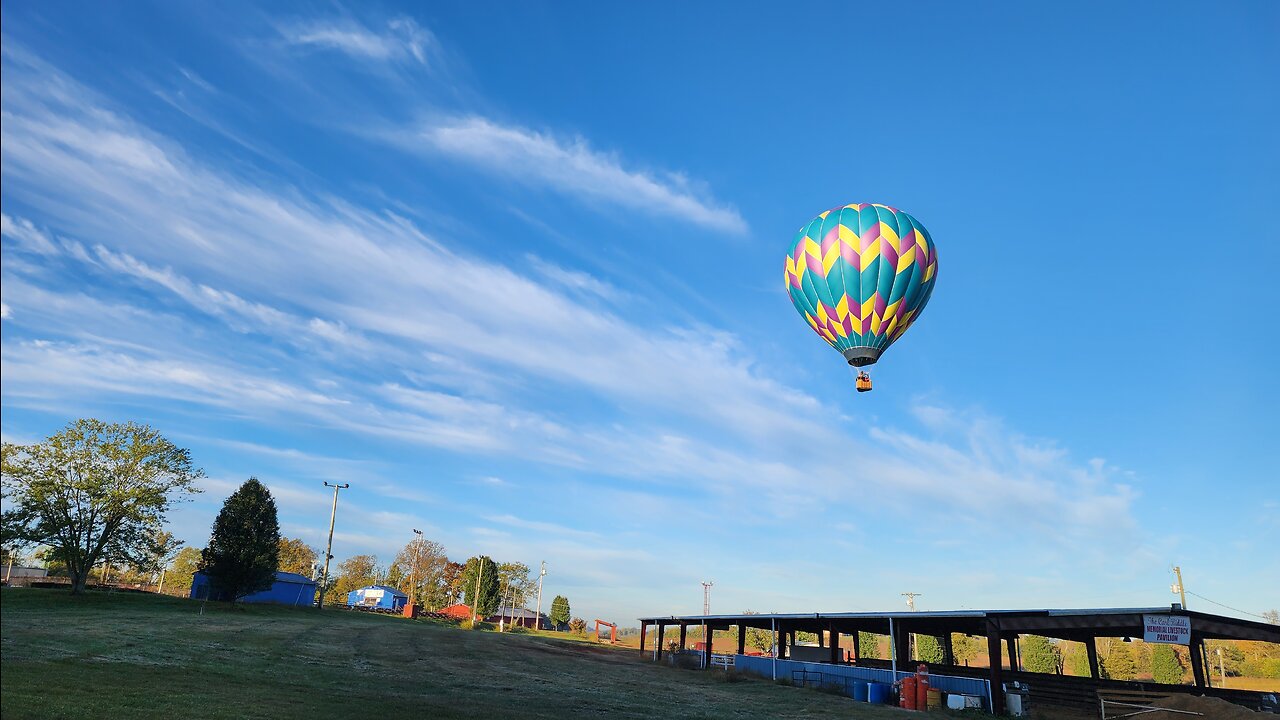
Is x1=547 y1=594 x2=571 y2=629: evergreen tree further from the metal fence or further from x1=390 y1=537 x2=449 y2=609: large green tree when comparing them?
the metal fence

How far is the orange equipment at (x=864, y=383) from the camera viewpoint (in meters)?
29.2

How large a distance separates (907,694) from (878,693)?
1813mm

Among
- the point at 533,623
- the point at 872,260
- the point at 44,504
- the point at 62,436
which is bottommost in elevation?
the point at 533,623

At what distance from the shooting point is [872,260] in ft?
91.5

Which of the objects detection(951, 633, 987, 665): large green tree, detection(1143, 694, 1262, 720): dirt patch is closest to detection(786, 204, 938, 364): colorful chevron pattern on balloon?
detection(1143, 694, 1262, 720): dirt patch

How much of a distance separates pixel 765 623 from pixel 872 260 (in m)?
24.4

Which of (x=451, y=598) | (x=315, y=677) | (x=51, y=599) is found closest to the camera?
(x=315, y=677)

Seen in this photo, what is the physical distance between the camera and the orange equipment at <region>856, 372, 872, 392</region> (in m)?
29.2

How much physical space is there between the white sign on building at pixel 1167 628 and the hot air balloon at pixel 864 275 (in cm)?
1204

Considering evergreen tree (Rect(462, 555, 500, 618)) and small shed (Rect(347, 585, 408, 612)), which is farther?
small shed (Rect(347, 585, 408, 612))

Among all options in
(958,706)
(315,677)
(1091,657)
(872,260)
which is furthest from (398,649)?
(1091,657)

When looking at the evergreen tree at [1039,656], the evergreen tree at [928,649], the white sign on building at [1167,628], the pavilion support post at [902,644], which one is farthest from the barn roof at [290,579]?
the white sign on building at [1167,628]

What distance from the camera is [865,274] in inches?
1101

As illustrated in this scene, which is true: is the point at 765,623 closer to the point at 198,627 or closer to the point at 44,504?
the point at 198,627
